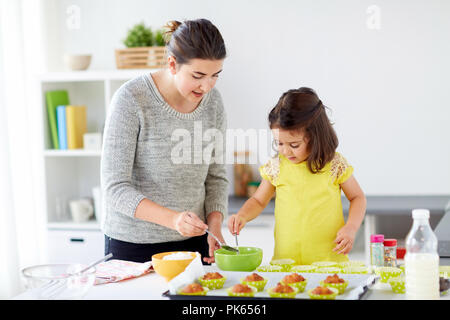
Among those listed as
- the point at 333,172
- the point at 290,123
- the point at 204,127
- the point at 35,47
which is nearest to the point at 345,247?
the point at 333,172

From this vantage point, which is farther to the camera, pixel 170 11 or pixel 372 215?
pixel 170 11

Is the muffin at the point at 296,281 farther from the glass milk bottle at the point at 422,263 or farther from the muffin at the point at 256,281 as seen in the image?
the glass milk bottle at the point at 422,263

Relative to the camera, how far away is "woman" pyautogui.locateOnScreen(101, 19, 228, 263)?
1.55 m

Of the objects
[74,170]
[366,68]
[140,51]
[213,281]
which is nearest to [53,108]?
[74,170]

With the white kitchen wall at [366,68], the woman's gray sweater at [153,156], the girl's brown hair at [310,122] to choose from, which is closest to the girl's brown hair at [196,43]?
the woman's gray sweater at [153,156]

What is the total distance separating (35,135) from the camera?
3.12 meters

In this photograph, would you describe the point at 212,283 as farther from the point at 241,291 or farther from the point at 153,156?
the point at 153,156

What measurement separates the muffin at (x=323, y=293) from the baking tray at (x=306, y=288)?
12 mm

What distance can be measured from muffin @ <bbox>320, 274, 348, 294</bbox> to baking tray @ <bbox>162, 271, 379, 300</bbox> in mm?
14

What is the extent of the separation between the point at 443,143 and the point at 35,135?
208 centimetres

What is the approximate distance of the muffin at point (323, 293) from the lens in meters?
1.16

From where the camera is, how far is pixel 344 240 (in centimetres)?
164
